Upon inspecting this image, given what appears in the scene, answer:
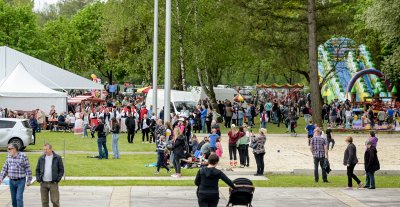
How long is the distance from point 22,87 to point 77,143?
1179 centimetres

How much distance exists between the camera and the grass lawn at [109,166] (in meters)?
29.4

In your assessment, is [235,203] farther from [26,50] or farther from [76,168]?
[26,50]

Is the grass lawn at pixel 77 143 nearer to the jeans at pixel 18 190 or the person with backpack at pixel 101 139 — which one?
the person with backpack at pixel 101 139

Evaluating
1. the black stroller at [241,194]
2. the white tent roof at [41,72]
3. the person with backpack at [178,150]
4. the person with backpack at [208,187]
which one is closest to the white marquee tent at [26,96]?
the white tent roof at [41,72]

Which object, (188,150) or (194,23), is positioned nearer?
(188,150)

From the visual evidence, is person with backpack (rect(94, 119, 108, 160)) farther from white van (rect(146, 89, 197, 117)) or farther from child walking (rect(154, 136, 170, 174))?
white van (rect(146, 89, 197, 117))

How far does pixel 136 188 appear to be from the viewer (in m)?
25.3

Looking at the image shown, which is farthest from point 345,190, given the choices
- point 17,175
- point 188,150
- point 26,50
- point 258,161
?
point 26,50

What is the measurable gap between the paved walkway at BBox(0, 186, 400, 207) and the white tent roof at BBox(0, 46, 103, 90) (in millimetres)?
33809

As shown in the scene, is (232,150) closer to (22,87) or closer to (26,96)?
(26,96)

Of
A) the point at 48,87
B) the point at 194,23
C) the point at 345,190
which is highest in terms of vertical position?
the point at 194,23

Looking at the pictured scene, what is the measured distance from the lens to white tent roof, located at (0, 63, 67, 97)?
51.9 meters

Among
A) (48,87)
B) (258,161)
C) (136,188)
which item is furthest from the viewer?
(48,87)

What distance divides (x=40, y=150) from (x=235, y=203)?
72.3 ft
